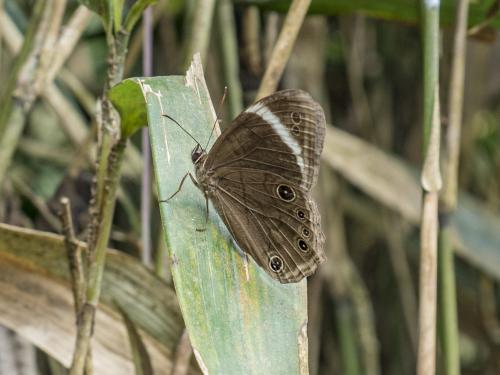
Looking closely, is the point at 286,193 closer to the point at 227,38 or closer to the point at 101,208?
the point at 101,208

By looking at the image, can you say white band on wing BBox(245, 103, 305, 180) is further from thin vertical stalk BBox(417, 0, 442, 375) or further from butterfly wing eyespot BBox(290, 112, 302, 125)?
thin vertical stalk BBox(417, 0, 442, 375)

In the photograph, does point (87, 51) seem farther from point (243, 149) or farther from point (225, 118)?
point (243, 149)

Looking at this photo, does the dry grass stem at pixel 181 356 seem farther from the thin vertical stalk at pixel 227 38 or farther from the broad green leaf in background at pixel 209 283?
the thin vertical stalk at pixel 227 38

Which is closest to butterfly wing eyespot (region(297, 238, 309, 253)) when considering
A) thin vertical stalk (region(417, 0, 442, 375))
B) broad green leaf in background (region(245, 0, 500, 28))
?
thin vertical stalk (region(417, 0, 442, 375))

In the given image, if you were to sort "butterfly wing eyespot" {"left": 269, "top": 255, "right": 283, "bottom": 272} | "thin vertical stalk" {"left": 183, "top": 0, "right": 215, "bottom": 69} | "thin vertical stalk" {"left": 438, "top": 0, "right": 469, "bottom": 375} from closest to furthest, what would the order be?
"butterfly wing eyespot" {"left": 269, "top": 255, "right": 283, "bottom": 272} → "thin vertical stalk" {"left": 438, "top": 0, "right": 469, "bottom": 375} → "thin vertical stalk" {"left": 183, "top": 0, "right": 215, "bottom": 69}

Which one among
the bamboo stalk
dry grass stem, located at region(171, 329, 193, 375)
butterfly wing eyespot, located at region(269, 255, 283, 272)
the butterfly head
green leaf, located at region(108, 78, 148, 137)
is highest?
the bamboo stalk

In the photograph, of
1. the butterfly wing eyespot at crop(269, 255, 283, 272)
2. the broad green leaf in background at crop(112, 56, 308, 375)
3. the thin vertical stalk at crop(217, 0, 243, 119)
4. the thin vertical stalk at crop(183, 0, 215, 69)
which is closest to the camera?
the broad green leaf in background at crop(112, 56, 308, 375)

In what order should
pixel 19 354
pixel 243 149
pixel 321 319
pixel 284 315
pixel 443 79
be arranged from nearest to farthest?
1. pixel 284 315
2. pixel 243 149
3. pixel 19 354
4. pixel 443 79
5. pixel 321 319

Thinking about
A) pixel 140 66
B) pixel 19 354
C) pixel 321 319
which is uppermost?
pixel 140 66

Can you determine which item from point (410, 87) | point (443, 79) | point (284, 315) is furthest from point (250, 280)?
point (410, 87)
